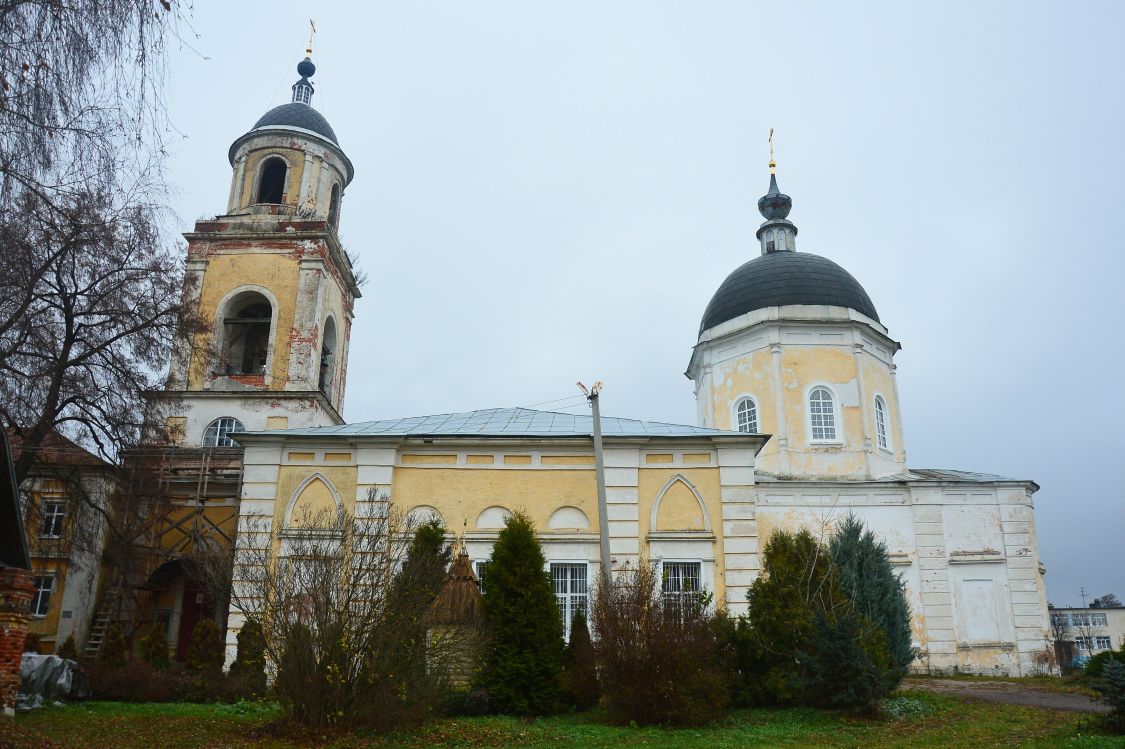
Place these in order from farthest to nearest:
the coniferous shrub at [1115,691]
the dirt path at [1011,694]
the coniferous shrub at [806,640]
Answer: the dirt path at [1011,694] < the coniferous shrub at [806,640] < the coniferous shrub at [1115,691]

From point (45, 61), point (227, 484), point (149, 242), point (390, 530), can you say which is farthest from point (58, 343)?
point (45, 61)

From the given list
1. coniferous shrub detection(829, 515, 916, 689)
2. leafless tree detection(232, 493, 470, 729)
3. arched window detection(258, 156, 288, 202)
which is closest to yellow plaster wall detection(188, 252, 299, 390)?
arched window detection(258, 156, 288, 202)

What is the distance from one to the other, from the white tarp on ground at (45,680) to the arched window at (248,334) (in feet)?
34.3

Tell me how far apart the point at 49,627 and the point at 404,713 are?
13.9m

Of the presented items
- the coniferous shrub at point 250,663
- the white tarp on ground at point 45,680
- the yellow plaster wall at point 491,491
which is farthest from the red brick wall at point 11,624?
the yellow plaster wall at point 491,491

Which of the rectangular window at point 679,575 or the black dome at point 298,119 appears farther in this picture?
the black dome at point 298,119

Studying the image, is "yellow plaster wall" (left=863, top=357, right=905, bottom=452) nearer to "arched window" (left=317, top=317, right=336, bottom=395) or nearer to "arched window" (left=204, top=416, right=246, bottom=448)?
"arched window" (left=317, top=317, right=336, bottom=395)

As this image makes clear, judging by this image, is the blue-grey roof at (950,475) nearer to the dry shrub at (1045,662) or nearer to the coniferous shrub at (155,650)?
the dry shrub at (1045,662)

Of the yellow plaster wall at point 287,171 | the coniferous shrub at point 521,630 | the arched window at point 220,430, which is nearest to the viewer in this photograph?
the coniferous shrub at point 521,630

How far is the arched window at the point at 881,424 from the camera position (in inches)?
974

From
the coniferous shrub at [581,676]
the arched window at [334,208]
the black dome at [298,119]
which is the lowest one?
the coniferous shrub at [581,676]

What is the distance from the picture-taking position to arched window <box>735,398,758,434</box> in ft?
82.0

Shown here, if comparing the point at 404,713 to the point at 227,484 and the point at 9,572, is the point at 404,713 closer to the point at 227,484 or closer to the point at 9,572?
the point at 9,572

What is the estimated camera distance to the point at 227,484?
21672mm
